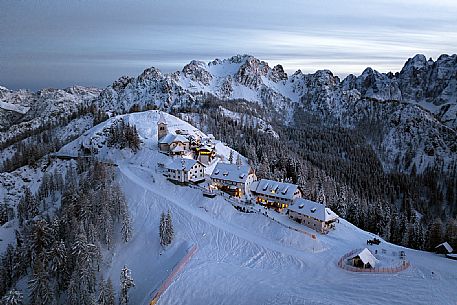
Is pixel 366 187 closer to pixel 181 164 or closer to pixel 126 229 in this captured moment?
pixel 181 164

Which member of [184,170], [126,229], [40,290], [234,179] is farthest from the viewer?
[184,170]

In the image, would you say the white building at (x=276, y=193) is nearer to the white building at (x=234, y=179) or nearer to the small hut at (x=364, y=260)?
the white building at (x=234, y=179)

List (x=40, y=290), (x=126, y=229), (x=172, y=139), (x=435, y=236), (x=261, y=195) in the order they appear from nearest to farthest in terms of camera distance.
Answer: (x=40, y=290) → (x=126, y=229) → (x=435, y=236) → (x=261, y=195) → (x=172, y=139)

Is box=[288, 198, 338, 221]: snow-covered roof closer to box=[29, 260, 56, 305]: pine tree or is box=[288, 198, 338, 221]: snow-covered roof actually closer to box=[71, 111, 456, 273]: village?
box=[71, 111, 456, 273]: village

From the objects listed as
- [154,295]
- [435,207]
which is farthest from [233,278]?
[435,207]

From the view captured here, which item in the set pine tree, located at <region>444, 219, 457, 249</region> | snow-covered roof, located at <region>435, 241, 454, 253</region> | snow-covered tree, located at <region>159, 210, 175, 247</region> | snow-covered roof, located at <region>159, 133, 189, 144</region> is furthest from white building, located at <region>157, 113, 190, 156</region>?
pine tree, located at <region>444, 219, 457, 249</region>

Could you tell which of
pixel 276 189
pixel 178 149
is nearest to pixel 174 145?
pixel 178 149
